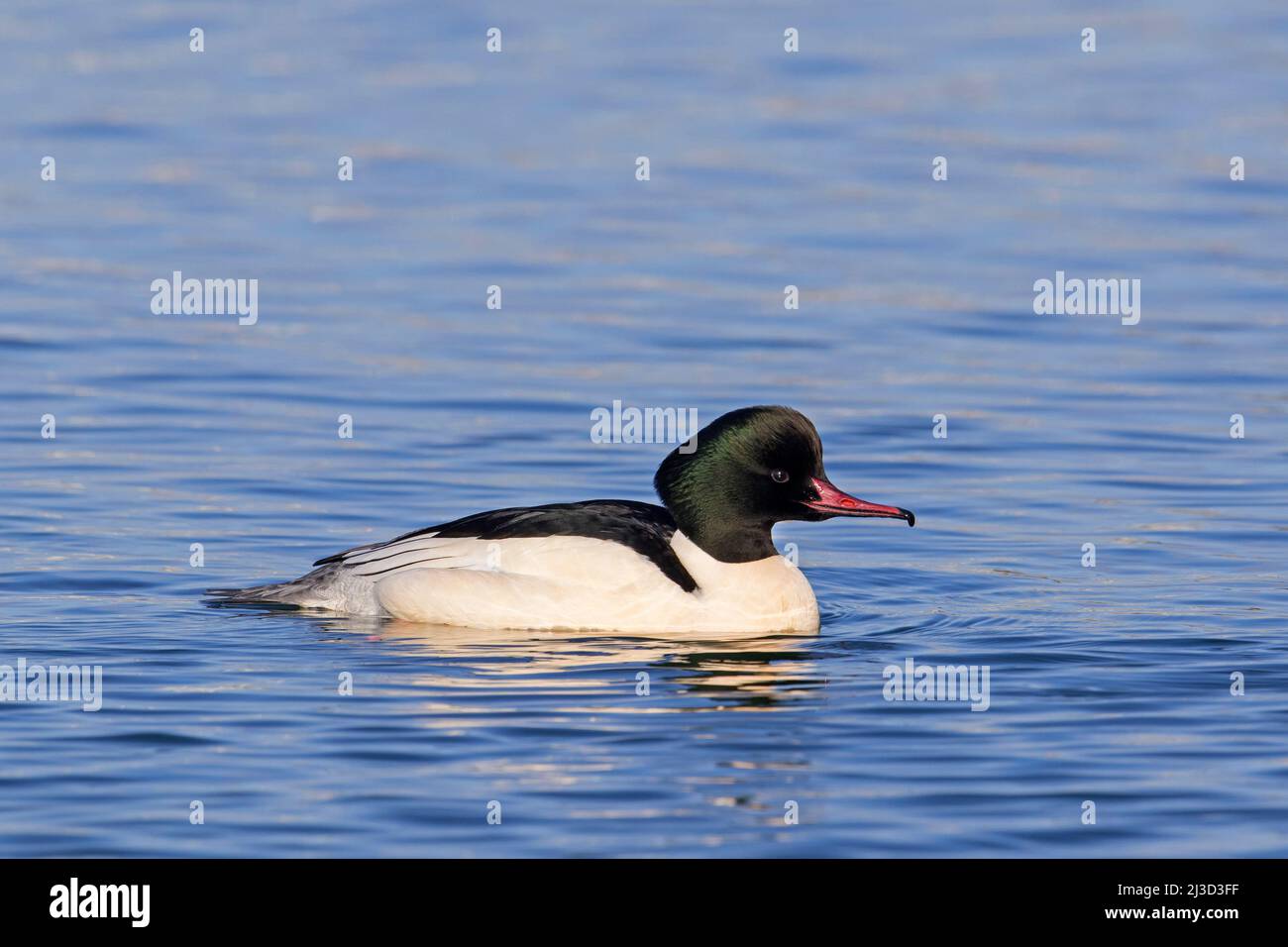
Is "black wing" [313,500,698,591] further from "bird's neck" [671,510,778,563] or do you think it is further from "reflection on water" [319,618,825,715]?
"reflection on water" [319,618,825,715]

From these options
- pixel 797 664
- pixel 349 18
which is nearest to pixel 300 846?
pixel 797 664

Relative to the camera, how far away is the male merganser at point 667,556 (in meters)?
12.8

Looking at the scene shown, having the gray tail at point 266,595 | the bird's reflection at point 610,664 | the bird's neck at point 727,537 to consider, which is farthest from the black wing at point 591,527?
the gray tail at point 266,595

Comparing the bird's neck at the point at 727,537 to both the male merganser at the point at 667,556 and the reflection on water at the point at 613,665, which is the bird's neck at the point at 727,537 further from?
the reflection on water at the point at 613,665

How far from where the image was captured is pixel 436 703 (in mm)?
11164
